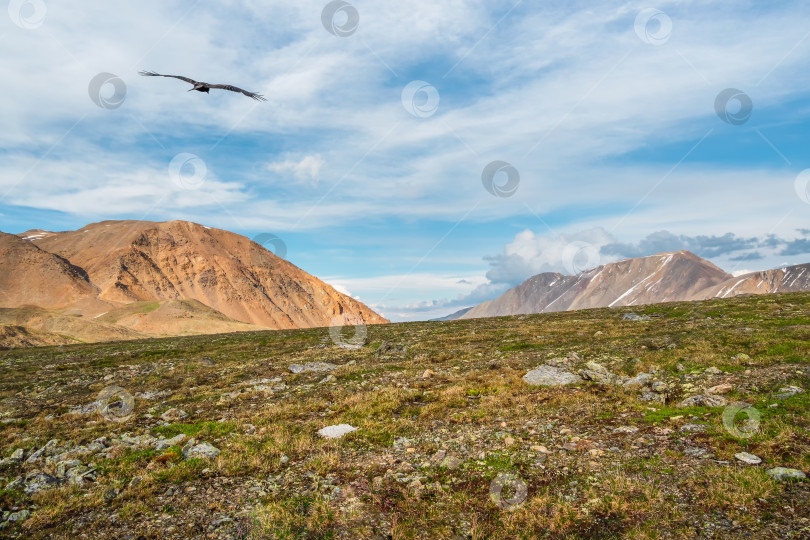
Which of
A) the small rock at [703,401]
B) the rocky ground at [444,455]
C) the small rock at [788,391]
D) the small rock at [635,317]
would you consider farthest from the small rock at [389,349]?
the small rock at [635,317]

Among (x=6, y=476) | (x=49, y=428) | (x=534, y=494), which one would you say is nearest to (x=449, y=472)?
(x=534, y=494)

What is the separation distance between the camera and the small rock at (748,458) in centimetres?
1104

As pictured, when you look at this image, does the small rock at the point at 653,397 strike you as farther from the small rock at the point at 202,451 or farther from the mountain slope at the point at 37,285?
the mountain slope at the point at 37,285

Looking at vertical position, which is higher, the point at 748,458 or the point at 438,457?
the point at 748,458

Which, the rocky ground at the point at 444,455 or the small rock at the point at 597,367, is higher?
the small rock at the point at 597,367

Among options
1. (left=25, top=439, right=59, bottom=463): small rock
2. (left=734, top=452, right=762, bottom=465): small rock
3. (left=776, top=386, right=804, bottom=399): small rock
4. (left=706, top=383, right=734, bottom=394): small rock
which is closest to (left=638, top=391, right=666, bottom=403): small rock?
(left=706, top=383, right=734, bottom=394): small rock

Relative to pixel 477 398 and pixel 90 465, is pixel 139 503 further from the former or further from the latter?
pixel 477 398

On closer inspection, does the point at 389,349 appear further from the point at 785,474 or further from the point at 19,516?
the point at 785,474

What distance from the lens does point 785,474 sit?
10117 millimetres

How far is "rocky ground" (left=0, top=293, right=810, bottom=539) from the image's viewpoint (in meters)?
9.80

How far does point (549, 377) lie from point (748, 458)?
36.4ft

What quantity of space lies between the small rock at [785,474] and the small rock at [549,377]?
11.1 meters

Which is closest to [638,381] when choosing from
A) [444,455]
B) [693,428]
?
[693,428]

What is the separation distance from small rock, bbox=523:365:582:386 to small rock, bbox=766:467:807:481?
11.1m
